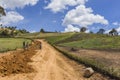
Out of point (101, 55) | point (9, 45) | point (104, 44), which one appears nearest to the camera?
point (101, 55)

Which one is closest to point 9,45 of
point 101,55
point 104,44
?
point 104,44

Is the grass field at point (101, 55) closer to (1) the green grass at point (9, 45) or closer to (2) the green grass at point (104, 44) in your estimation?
(2) the green grass at point (104, 44)

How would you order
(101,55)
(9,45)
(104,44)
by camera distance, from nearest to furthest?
(101,55)
(9,45)
(104,44)

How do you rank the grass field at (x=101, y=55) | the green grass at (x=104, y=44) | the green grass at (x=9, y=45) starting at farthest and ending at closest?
the green grass at (x=104, y=44), the green grass at (x=9, y=45), the grass field at (x=101, y=55)

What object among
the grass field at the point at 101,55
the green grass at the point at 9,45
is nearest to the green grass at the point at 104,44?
the grass field at the point at 101,55

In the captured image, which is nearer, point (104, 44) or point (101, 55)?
point (101, 55)

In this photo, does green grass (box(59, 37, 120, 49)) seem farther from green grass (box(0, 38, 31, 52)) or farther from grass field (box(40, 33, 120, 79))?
green grass (box(0, 38, 31, 52))

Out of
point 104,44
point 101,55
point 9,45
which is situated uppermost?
point 9,45

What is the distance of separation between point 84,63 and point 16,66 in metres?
8.99

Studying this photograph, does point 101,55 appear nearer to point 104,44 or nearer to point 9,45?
point 104,44

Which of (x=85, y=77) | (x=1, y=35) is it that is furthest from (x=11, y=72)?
(x=1, y=35)

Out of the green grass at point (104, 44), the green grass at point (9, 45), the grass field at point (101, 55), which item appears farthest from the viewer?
the green grass at point (104, 44)

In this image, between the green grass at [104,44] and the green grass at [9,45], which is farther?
the green grass at [104,44]

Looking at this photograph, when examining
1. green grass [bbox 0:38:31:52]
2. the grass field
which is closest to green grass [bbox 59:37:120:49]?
the grass field
